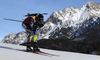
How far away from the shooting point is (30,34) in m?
9.86

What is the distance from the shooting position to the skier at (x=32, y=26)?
9.70 metres

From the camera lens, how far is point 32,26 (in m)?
9.69

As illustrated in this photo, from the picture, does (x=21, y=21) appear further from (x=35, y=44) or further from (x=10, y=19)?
(x=35, y=44)

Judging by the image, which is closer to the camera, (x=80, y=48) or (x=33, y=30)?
(x=33, y=30)

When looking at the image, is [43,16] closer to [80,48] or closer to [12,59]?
[12,59]

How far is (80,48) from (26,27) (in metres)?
194

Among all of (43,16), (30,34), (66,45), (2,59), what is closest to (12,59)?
→ (2,59)

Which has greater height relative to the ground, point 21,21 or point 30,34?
point 21,21

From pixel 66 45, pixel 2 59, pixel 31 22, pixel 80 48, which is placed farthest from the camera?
pixel 80 48

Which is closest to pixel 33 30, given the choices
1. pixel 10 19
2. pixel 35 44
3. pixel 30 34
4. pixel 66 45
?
pixel 30 34

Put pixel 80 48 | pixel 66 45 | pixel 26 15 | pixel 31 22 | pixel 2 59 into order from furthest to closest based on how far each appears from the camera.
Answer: pixel 80 48, pixel 66 45, pixel 26 15, pixel 31 22, pixel 2 59

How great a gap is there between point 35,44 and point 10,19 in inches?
100

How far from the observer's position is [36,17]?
982 centimetres

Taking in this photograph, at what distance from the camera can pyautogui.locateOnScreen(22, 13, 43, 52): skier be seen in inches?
382
